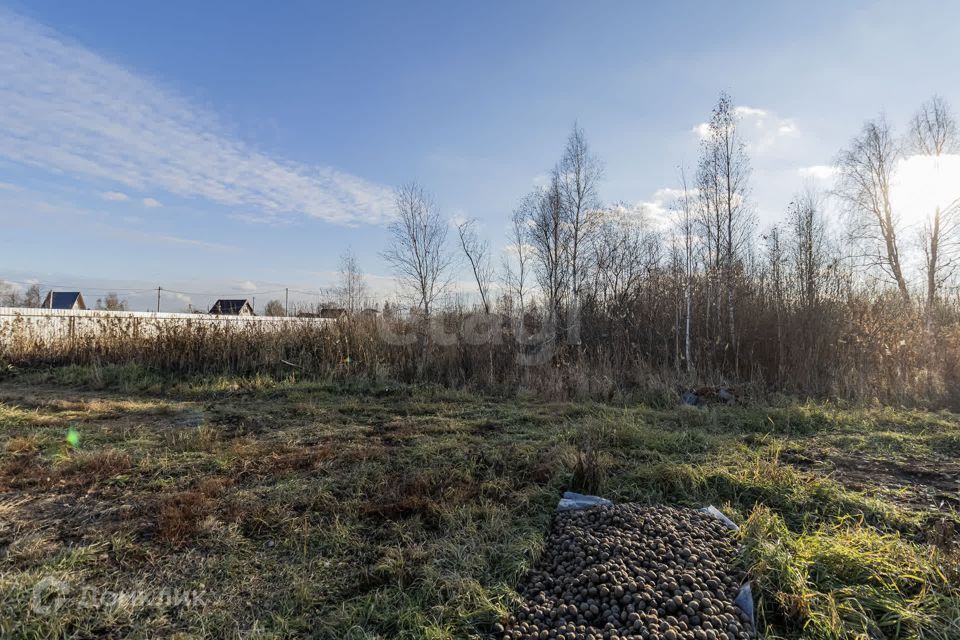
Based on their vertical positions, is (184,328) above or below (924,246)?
Answer: below

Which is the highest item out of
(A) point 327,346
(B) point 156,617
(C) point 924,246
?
(C) point 924,246

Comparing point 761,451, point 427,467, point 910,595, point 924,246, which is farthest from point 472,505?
point 924,246

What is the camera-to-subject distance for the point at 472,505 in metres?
2.91

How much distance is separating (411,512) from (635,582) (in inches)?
58.4

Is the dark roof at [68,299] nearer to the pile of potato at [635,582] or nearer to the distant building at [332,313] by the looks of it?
the distant building at [332,313]

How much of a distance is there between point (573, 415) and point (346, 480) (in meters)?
3.28

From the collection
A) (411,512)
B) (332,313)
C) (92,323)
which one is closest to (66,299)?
(92,323)

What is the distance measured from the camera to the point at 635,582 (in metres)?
1.94

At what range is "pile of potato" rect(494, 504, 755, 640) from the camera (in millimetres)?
1714

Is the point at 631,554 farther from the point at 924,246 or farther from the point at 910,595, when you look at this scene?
the point at 924,246

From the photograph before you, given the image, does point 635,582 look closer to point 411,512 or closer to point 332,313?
point 411,512

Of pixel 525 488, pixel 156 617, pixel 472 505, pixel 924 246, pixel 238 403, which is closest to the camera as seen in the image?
pixel 156 617

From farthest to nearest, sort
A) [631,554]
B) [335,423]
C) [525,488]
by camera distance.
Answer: [335,423] < [525,488] < [631,554]

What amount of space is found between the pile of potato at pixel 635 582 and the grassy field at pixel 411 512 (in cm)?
13
